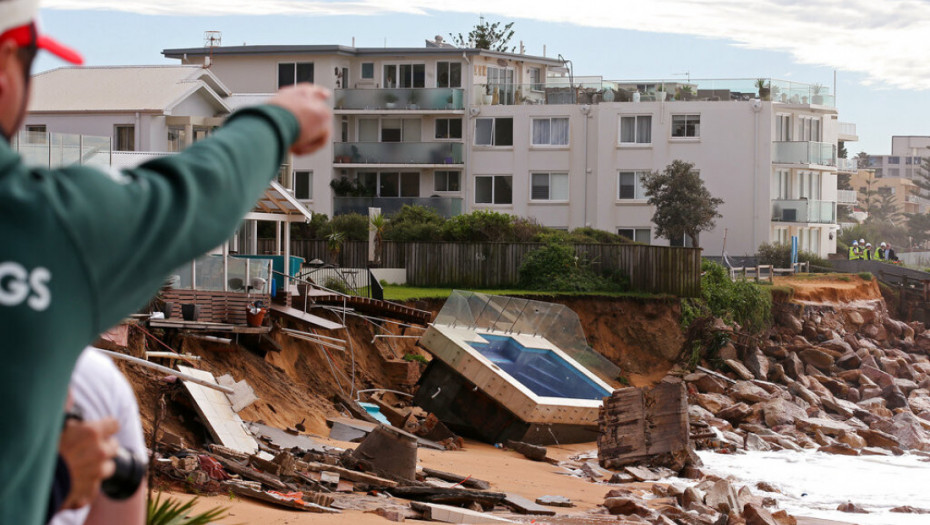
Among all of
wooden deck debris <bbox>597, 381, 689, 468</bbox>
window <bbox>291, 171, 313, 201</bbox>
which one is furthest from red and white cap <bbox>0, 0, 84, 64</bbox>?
window <bbox>291, 171, 313, 201</bbox>

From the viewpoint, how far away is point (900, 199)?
160 m

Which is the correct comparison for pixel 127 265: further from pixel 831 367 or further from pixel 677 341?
pixel 831 367

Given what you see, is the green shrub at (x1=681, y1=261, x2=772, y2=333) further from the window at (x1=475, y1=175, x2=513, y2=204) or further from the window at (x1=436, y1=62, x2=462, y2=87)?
the window at (x1=436, y1=62, x2=462, y2=87)

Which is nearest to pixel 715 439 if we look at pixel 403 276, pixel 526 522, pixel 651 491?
pixel 651 491

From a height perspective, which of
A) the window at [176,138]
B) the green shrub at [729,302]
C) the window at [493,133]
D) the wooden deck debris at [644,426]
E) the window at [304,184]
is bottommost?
the wooden deck debris at [644,426]

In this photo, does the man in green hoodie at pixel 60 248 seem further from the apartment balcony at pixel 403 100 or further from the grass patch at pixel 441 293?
the apartment balcony at pixel 403 100

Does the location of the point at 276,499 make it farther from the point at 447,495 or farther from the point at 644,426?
the point at 644,426

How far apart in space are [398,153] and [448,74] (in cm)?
469

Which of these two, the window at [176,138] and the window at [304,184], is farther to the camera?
the window at [304,184]

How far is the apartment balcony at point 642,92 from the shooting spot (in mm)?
53875

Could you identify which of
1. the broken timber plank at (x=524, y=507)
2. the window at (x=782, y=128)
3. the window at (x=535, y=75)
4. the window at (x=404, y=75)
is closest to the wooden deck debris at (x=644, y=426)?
the broken timber plank at (x=524, y=507)

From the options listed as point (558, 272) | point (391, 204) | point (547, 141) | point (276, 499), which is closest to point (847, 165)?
point (547, 141)

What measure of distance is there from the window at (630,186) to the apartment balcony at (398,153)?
24.2 ft

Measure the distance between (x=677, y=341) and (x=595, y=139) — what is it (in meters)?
20.4
